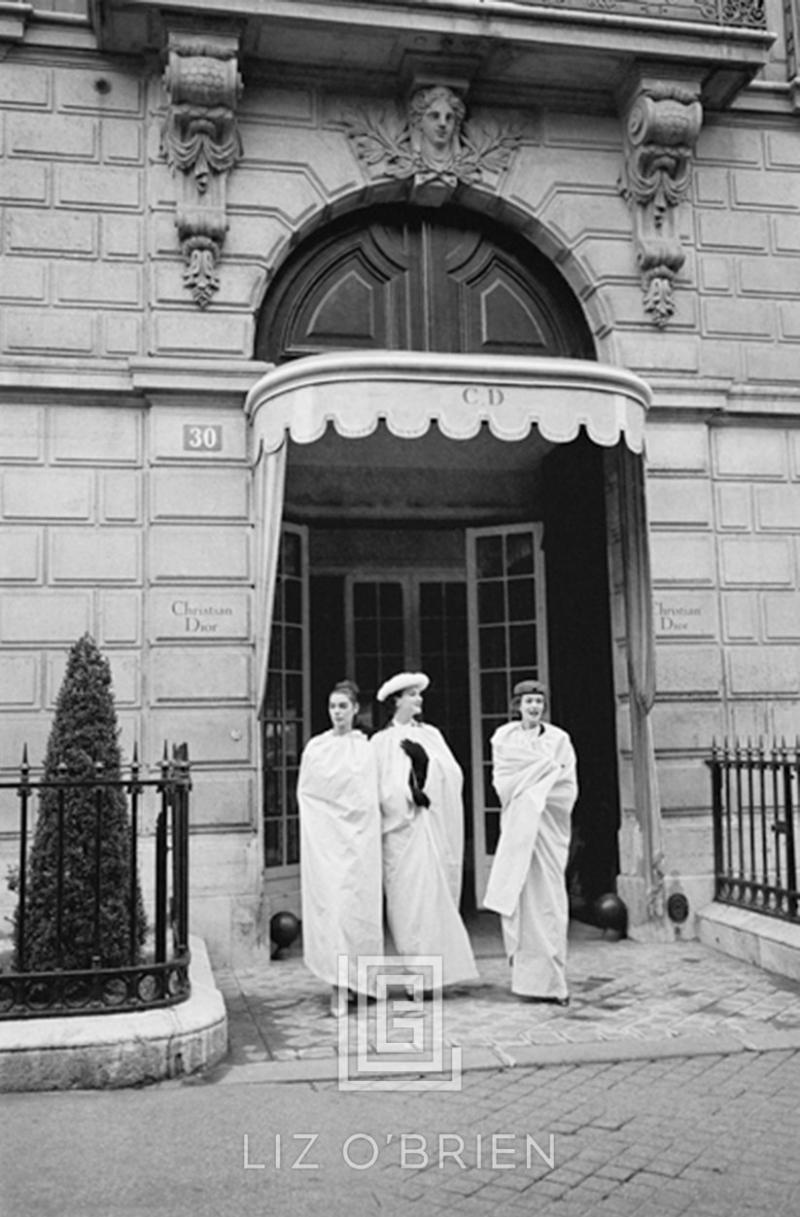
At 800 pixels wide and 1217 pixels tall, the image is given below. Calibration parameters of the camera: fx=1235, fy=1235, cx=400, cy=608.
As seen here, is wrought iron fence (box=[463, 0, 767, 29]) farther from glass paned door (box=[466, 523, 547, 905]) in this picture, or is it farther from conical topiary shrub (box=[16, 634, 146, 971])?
conical topiary shrub (box=[16, 634, 146, 971])

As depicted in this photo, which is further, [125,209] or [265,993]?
[125,209]

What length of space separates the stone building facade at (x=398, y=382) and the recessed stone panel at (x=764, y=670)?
0.04m

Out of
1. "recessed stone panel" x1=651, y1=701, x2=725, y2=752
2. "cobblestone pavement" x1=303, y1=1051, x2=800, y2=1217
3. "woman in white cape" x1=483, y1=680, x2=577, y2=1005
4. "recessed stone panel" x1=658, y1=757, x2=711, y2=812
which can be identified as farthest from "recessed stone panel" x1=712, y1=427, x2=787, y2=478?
"cobblestone pavement" x1=303, y1=1051, x2=800, y2=1217

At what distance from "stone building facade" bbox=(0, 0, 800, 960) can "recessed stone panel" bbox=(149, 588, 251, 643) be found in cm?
3

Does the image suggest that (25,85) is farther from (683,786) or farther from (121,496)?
(683,786)

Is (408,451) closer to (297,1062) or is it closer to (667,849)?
(667,849)

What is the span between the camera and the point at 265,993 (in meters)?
8.62

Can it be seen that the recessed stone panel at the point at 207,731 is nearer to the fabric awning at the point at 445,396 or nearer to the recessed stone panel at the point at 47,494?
the recessed stone panel at the point at 47,494

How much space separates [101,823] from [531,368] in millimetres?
4769

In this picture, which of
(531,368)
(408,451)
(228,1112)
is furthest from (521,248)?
(228,1112)

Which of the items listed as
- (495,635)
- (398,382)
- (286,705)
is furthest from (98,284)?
(495,635)

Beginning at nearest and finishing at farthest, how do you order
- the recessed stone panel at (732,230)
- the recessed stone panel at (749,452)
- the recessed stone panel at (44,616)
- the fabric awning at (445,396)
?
the fabric awning at (445,396) → the recessed stone panel at (44,616) → the recessed stone panel at (749,452) → the recessed stone panel at (732,230)

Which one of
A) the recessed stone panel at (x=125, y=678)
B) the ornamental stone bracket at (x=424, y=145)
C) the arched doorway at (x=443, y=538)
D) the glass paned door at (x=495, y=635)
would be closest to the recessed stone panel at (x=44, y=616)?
the recessed stone panel at (x=125, y=678)

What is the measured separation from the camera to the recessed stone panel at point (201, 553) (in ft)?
33.6
